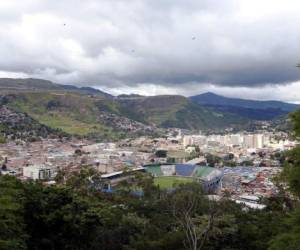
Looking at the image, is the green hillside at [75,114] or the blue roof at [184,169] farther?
the green hillside at [75,114]


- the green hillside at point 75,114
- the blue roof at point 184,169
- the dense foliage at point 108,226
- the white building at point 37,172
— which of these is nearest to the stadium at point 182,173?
the blue roof at point 184,169

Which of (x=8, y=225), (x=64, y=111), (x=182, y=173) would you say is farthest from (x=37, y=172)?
(x=64, y=111)

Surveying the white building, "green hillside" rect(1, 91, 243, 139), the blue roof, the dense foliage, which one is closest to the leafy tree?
the dense foliage

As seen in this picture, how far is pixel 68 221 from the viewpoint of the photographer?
57.3 ft

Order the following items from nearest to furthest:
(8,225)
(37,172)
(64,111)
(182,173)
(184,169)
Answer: (8,225) → (37,172) → (182,173) → (184,169) → (64,111)

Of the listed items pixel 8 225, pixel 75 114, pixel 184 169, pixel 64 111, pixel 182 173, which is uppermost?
pixel 64 111

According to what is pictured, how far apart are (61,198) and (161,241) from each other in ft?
17.0

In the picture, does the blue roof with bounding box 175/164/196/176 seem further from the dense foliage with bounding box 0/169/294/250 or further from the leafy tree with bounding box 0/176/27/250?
the leafy tree with bounding box 0/176/27/250

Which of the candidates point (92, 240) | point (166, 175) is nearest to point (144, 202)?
point (92, 240)

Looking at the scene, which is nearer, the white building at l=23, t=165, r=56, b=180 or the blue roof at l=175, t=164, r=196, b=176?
the white building at l=23, t=165, r=56, b=180

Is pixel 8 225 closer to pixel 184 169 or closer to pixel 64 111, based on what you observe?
pixel 184 169

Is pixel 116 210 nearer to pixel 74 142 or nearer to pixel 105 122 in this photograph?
pixel 74 142

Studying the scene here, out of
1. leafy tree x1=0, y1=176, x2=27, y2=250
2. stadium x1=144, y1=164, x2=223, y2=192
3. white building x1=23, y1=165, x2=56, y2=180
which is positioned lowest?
stadium x1=144, y1=164, x2=223, y2=192

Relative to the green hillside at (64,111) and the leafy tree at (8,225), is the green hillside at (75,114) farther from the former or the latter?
the leafy tree at (8,225)
